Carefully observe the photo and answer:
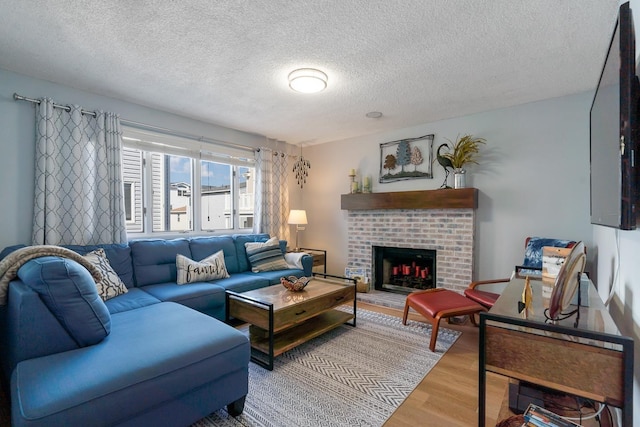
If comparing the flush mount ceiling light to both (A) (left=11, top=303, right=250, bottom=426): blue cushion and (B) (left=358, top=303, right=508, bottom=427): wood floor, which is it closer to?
(A) (left=11, top=303, right=250, bottom=426): blue cushion

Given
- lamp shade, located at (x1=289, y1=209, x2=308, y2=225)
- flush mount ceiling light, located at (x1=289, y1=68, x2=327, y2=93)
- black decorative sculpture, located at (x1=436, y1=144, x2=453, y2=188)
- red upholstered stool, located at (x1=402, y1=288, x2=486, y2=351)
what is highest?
flush mount ceiling light, located at (x1=289, y1=68, x2=327, y2=93)

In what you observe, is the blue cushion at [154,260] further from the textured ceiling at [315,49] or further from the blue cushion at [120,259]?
the textured ceiling at [315,49]

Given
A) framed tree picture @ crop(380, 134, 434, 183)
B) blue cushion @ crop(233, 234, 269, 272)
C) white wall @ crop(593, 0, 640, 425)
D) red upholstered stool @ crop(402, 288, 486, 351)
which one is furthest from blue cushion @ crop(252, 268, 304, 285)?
white wall @ crop(593, 0, 640, 425)

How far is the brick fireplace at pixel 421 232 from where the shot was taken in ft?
11.7

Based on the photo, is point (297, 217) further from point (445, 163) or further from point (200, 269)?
point (445, 163)

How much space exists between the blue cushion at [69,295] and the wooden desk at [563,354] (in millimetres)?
1875

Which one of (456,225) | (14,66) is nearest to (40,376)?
(14,66)

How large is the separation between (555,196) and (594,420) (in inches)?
98.3

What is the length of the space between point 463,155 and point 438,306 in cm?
189

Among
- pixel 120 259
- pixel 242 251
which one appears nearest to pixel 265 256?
pixel 242 251

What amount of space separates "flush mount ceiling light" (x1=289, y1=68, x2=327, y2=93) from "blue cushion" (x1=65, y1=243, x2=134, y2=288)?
2.32 meters

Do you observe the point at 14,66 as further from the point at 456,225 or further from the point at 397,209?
the point at 456,225

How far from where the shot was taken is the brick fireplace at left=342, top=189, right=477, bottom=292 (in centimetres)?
357

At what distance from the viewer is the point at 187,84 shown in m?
2.79
